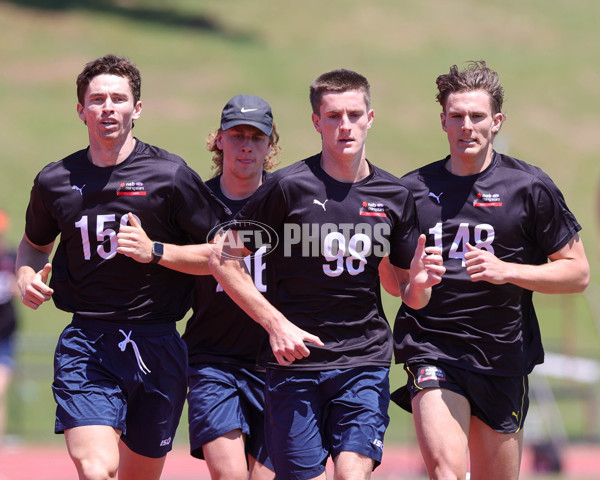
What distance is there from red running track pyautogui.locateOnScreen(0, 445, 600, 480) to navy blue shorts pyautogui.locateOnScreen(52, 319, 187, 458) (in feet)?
18.9

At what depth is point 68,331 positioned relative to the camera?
5895 millimetres

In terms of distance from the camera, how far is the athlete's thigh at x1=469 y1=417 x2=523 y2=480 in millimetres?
6164

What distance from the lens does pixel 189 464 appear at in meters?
13.2

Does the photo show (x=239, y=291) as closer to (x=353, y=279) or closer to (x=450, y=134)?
(x=353, y=279)

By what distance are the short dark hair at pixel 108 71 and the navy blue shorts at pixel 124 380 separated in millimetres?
1345

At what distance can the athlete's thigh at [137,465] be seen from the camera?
6.08m

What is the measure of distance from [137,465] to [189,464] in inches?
285

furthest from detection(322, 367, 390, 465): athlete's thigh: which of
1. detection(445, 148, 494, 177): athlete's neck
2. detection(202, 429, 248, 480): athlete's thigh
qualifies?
detection(445, 148, 494, 177): athlete's neck

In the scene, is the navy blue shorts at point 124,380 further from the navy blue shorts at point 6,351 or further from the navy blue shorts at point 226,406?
the navy blue shorts at point 6,351

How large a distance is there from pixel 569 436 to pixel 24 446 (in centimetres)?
756

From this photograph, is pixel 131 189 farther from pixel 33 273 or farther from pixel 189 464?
pixel 189 464

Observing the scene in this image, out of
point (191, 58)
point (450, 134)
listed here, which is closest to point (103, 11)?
point (191, 58)

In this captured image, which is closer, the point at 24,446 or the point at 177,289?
the point at 177,289

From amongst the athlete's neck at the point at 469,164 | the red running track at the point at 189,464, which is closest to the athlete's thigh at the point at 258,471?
the athlete's neck at the point at 469,164
